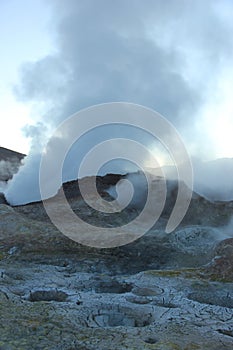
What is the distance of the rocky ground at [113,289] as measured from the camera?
6.62 m

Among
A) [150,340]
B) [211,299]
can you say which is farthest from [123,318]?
[211,299]

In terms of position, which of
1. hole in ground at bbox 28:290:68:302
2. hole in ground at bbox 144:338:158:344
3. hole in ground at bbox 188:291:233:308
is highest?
hole in ground at bbox 188:291:233:308

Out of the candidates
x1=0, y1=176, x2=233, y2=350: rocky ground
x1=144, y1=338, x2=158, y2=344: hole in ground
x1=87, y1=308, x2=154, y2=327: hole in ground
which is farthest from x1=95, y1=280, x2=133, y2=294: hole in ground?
x1=144, y1=338, x2=158, y2=344: hole in ground

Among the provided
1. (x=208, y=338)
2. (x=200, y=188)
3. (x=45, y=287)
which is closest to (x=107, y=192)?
(x=200, y=188)

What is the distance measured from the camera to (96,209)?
20.1m

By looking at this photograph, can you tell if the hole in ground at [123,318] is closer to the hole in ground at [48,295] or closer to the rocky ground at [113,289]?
the rocky ground at [113,289]

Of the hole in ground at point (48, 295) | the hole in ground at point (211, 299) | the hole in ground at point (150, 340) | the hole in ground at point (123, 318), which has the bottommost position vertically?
the hole in ground at point (48, 295)

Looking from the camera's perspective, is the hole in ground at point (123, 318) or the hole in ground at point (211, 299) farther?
the hole in ground at point (211, 299)

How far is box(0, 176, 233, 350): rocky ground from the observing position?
6617 millimetres

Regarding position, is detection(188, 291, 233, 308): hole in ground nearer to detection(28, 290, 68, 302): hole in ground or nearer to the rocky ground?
the rocky ground

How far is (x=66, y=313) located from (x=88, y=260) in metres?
5.97

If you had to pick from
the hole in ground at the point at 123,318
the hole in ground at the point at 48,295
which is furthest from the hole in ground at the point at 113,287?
the hole in ground at the point at 123,318

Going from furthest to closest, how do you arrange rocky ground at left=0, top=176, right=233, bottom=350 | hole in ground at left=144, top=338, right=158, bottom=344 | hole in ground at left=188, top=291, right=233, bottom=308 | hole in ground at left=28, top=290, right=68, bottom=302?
hole in ground at left=188, top=291, right=233, bottom=308
hole in ground at left=28, top=290, right=68, bottom=302
rocky ground at left=0, top=176, right=233, bottom=350
hole in ground at left=144, top=338, right=158, bottom=344

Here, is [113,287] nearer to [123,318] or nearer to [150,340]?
[123,318]
